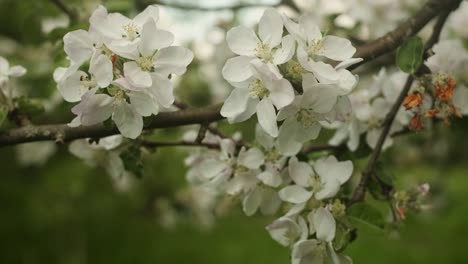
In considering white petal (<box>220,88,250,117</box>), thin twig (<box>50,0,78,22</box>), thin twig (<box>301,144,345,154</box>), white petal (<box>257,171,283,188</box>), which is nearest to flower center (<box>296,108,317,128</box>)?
white petal (<box>220,88,250,117</box>)

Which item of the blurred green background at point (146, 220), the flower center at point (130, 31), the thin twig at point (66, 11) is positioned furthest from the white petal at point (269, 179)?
the blurred green background at point (146, 220)

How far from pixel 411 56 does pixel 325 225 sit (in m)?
0.45

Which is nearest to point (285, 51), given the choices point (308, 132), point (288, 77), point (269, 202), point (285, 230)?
point (288, 77)

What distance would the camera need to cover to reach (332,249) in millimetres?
1220

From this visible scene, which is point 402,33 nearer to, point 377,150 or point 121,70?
point 377,150

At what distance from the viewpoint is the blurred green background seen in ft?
14.2

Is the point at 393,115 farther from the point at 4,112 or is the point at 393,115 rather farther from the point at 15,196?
the point at 15,196

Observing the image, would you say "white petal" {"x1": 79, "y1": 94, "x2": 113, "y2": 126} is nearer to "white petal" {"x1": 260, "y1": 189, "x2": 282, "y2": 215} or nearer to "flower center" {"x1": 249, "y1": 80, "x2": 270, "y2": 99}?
"flower center" {"x1": 249, "y1": 80, "x2": 270, "y2": 99}

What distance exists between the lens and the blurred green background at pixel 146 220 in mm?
4328

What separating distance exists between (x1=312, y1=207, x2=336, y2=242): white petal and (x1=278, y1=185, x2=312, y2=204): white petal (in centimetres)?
8

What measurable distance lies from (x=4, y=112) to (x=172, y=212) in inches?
92.8

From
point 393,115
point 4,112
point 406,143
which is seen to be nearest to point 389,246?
point 406,143

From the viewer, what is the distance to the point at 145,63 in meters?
1.18

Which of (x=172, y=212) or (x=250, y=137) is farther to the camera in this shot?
(x=172, y=212)
